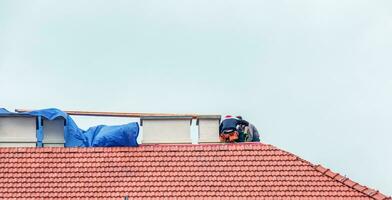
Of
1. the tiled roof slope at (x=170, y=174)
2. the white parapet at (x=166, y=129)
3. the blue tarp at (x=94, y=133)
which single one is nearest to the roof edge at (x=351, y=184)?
the tiled roof slope at (x=170, y=174)

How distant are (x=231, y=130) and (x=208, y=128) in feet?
Result: 1.94

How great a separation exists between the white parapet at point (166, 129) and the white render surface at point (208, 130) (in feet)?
0.96

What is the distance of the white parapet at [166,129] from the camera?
97.2 ft

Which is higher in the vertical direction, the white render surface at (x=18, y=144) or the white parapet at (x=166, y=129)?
the white parapet at (x=166, y=129)

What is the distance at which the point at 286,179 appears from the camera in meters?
27.8

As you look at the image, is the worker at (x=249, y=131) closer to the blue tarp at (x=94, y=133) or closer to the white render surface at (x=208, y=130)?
the white render surface at (x=208, y=130)

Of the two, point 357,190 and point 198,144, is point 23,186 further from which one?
point 357,190

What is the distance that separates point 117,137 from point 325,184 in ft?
16.4

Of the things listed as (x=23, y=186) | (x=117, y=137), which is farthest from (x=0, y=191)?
(x=117, y=137)

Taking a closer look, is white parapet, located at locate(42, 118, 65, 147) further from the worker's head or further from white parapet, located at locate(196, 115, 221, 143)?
the worker's head

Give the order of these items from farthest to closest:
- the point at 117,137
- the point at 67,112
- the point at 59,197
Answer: the point at 67,112 < the point at 117,137 < the point at 59,197

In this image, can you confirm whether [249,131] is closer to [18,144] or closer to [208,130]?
[208,130]

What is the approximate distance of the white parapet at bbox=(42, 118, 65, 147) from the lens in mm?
29703

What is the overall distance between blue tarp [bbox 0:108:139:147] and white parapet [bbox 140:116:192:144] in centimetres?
53
